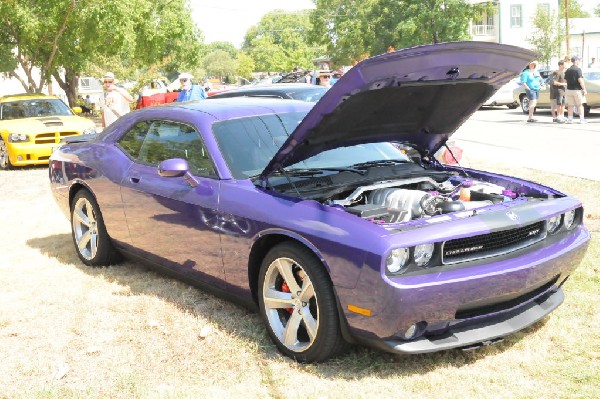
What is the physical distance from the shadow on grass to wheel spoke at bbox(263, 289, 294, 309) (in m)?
0.29

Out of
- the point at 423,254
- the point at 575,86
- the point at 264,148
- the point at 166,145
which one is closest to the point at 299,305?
the point at 423,254

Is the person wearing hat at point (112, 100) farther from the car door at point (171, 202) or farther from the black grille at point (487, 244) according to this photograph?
the black grille at point (487, 244)

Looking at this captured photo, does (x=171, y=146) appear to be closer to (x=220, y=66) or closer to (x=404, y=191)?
(x=404, y=191)

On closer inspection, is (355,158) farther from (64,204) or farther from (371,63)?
(64,204)

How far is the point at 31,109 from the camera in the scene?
549 inches

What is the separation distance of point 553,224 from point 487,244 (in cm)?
73

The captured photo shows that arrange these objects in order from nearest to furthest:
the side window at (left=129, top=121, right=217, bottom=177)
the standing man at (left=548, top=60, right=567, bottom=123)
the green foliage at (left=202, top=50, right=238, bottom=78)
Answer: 1. the side window at (left=129, top=121, right=217, bottom=177)
2. the standing man at (left=548, top=60, right=567, bottom=123)
3. the green foliage at (left=202, top=50, right=238, bottom=78)

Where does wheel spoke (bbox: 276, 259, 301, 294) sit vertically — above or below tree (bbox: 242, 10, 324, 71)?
below

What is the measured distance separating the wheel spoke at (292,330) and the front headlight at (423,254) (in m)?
0.81

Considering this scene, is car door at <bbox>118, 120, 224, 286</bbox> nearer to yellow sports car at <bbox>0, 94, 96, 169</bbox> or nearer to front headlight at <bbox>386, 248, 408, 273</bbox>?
front headlight at <bbox>386, 248, 408, 273</bbox>

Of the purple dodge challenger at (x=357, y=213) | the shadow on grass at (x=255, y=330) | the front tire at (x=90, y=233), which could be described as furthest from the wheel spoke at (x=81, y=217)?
the purple dodge challenger at (x=357, y=213)

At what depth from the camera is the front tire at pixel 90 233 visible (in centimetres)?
605

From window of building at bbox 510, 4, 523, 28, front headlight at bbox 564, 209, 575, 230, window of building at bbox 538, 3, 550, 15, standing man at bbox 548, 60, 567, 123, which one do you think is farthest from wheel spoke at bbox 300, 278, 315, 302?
window of building at bbox 510, 4, 523, 28

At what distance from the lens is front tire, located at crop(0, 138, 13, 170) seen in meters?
13.2
